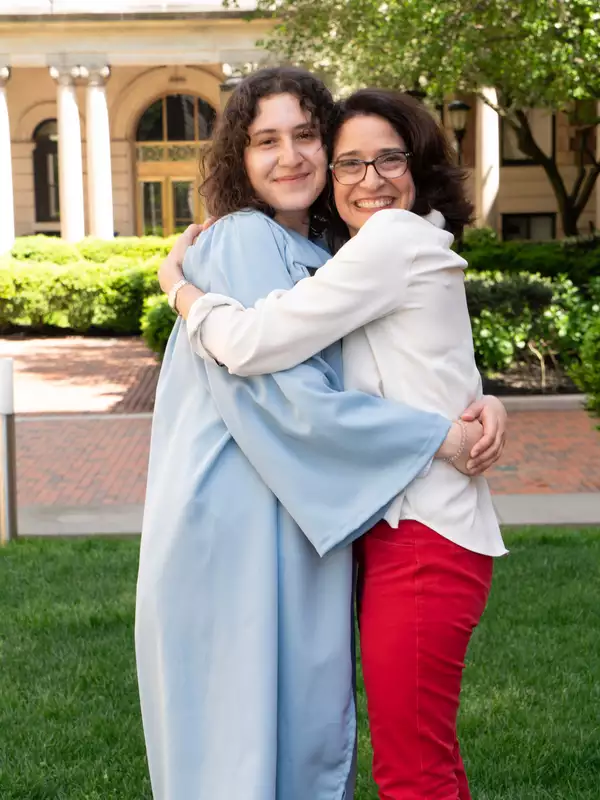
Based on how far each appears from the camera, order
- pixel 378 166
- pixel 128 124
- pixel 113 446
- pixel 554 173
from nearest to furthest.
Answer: pixel 378 166 < pixel 113 446 < pixel 554 173 < pixel 128 124

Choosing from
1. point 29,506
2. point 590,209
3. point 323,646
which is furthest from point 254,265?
point 590,209

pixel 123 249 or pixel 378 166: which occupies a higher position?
pixel 123 249

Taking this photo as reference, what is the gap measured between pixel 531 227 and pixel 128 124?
12.0 m

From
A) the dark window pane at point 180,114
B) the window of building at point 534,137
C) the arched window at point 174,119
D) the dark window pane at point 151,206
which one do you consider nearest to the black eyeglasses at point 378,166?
the window of building at point 534,137

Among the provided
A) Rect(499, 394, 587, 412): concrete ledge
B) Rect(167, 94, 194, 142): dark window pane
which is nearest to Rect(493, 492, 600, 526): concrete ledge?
Rect(499, 394, 587, 412): concrete ledge

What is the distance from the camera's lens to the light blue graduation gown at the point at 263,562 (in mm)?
2123

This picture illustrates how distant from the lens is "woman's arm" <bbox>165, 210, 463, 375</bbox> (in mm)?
2082

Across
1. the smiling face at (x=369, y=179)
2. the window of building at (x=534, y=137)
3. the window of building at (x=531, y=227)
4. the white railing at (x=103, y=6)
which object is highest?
the white railing at (x=103, y=6)

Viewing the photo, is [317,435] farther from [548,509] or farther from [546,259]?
[546,259]

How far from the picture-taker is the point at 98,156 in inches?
1089

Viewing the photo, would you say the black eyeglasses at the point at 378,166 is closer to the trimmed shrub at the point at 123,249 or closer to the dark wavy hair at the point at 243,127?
the dark wavy hair at the point at 243,127

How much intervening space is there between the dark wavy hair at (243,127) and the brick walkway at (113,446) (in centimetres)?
544

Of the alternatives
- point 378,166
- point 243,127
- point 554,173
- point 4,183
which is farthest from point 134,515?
point 4,183

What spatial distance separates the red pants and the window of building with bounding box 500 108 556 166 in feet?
96.3
